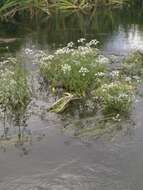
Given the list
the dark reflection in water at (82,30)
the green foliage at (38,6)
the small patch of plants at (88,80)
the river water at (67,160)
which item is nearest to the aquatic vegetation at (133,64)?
the small patch of plants at (88,80)

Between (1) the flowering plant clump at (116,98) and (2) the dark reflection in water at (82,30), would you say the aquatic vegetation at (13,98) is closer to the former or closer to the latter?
(1) the flowering plant clump at (116,98)

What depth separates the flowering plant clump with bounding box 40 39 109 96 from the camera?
9898 millimetres

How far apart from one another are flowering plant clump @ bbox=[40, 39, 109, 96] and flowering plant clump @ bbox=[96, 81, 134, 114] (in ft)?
1.34

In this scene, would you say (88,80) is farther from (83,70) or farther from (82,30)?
(82,30)

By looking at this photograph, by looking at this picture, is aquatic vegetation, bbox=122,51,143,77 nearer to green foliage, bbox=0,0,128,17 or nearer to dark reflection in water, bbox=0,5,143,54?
dark reflection in water, bbox=0,5,143,54

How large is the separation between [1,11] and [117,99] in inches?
576

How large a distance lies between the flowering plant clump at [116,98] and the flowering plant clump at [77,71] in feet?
1.34

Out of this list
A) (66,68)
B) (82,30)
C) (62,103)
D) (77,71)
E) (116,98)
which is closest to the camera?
(116,98)

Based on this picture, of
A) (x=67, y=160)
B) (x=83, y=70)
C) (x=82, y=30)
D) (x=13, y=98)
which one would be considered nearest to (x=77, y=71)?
(x=83, y=70)

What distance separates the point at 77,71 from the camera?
9.92m

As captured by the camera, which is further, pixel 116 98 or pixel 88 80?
pixel 88 80

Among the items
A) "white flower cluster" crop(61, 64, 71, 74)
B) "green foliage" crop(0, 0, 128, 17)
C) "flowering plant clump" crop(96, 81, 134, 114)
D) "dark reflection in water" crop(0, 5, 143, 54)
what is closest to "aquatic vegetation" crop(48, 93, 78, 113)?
"white flower cluster" crop(61, 64, 71, 74)

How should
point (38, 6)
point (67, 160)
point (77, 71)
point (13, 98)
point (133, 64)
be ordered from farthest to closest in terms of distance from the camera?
1. point (38, 6)
2. point (133, 64)
3. point (77, 71)
4. point (13, 98)
5. point (67, 160)

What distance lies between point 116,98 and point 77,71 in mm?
1297
